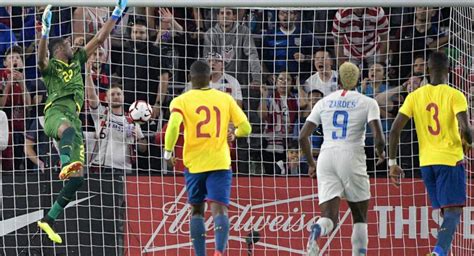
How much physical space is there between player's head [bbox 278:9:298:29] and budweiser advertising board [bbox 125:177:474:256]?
2094 millimetres

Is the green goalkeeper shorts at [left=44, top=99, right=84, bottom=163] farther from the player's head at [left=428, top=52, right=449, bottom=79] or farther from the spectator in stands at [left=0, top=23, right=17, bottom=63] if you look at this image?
the player's head at [left=428, top=52, right=449, bottom=79]

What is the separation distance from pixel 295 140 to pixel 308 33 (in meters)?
1.43

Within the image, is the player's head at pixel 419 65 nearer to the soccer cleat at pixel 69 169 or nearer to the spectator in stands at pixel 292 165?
the spectator in stands at pixel 292 165

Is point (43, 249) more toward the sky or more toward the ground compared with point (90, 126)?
more toward the ground

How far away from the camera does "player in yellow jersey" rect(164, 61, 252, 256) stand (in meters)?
14.3

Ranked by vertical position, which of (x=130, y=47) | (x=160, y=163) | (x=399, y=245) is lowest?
(x=399, y=245)

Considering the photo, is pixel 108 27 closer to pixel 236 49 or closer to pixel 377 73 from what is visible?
pixel 236 49

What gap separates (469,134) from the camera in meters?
14.1

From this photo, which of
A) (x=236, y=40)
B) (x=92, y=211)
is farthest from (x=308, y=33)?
(x=92, y=211)

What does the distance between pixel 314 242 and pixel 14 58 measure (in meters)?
5.86

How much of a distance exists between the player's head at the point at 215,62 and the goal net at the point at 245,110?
0.04 feet

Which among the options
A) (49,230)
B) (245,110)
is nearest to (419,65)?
(245,110)

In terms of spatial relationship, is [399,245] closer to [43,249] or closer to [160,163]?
[160,163]

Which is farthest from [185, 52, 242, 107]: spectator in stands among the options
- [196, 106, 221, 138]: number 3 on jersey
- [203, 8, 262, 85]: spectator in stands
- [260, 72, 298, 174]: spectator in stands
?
[196, 106, 221, 138]: number 3 on jersey
